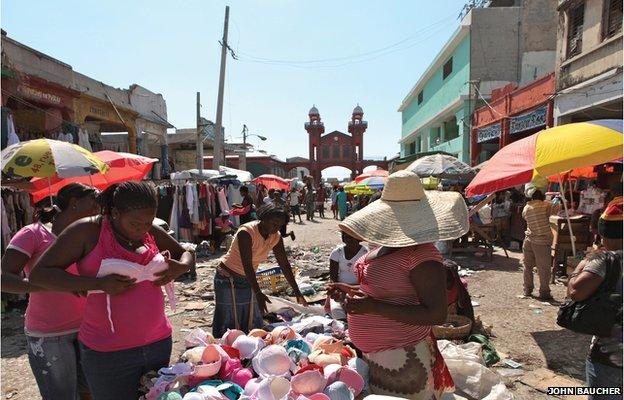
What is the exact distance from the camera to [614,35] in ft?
30.7

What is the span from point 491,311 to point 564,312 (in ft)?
13.0

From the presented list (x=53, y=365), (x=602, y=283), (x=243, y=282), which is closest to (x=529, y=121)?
(x=602, y=283)

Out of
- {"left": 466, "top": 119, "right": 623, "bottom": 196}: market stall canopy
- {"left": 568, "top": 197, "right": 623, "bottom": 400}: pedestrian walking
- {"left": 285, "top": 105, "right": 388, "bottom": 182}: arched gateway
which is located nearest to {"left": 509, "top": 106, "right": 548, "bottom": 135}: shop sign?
{"left": 466, "top": 119, "right": 623, "bottom": 196}: market stall canopy

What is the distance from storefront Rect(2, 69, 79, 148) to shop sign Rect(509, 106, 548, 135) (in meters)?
14.3

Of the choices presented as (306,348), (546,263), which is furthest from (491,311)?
(306,348)

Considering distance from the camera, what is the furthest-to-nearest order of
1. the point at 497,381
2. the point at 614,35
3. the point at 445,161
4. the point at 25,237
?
the point at 445,161 < the point at 614,35 < the point at 497,381 < the point at 25,237

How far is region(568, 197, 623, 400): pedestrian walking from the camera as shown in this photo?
7.27 feet

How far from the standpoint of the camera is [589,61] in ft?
33.9

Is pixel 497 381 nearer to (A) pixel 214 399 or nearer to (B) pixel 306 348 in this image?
(B) pixel 306 348

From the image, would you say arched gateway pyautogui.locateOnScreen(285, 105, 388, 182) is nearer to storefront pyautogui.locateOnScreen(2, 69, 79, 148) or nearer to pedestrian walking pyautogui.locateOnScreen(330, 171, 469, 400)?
storefront pyautogui.locateOnScreen(2, 69, 79, 148)

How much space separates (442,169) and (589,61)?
15.8 ft

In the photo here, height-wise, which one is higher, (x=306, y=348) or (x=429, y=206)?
(x=429, y=206)

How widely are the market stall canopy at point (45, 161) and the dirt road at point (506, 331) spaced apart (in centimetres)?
220

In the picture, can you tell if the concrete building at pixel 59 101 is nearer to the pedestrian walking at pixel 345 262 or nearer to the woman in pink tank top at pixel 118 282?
the pedestrian walking at pixel 345 262
